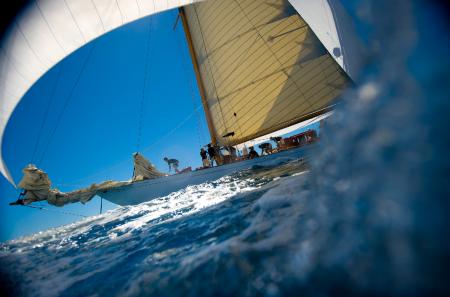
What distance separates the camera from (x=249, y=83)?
1058 cm

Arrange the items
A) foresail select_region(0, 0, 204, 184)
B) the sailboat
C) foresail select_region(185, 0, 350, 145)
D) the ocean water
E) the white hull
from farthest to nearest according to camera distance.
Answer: foresail select_region(185, 0, 350, 145)
the sailboat
the white hull
foresail select_region(0, 0, 204, 184)
the ocean water

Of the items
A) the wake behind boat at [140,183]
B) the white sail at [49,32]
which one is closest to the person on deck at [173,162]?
the wake behind boat at [140,183]

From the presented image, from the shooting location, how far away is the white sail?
3.66m

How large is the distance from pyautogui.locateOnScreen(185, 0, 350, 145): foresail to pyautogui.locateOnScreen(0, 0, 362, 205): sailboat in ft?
0.13

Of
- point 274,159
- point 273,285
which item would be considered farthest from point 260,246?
point 274,159

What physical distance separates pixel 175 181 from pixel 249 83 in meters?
5.77

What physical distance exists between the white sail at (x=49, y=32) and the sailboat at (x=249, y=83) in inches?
180

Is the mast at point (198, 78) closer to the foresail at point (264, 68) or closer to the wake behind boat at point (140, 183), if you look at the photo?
the foresail at point (264, 68)

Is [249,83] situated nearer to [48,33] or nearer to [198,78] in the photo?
[198,78]

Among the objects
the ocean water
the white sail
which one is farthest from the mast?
the ocean water

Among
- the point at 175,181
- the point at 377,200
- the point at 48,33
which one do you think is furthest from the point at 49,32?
the point at 175,181

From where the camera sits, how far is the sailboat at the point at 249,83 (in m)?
8.65

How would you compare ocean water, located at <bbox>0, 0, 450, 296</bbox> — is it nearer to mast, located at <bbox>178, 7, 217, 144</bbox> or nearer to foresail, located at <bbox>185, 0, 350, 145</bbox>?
foresail, located at <bbox>185, 0, 350, 145</bbox>

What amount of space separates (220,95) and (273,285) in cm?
1092
